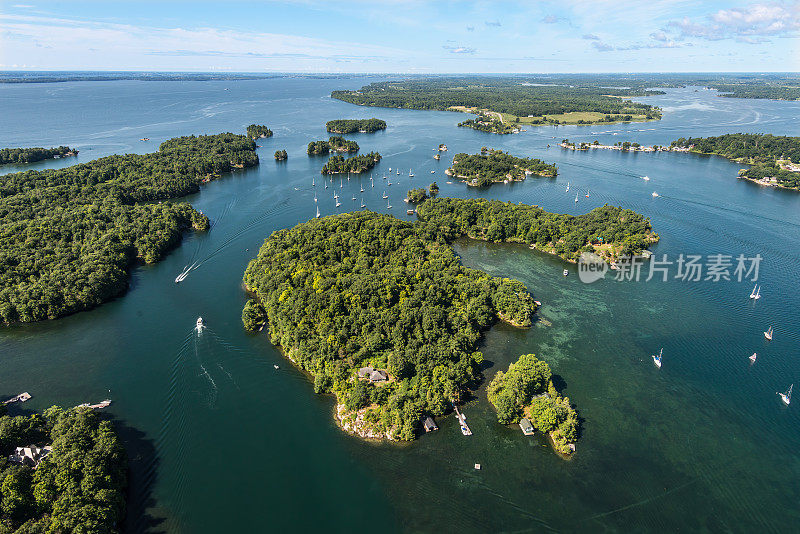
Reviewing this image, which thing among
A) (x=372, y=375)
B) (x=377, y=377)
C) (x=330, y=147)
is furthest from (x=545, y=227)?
(x=330, y=147)

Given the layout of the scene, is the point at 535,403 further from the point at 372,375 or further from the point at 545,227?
the point at 545,227

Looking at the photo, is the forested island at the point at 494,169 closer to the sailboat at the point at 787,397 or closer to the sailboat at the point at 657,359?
the sailboat at the point at 657,359

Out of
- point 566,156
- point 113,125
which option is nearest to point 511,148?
point 566,156

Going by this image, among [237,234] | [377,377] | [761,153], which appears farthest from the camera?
[761,153]

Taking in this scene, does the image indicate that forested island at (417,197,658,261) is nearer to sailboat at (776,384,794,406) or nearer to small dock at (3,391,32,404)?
sailboat at (776,384,794,406)

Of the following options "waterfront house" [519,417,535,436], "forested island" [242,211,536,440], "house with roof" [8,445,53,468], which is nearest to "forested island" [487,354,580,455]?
"waterfront house" [519,417,535,436]
